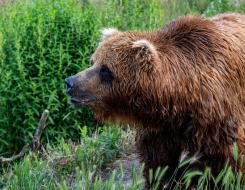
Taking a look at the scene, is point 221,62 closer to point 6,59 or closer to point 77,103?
point 77,103

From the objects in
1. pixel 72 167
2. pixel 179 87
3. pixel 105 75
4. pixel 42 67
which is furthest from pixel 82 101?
pixel 42 67

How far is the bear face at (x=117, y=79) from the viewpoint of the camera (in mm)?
5047

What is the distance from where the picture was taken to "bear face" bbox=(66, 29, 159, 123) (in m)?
5.05

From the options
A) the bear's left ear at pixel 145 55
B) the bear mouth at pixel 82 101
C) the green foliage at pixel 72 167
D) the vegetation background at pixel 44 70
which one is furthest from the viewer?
the vegetation background at pixel 44 70

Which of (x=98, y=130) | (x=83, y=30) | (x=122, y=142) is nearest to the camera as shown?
(x=122, y=142)

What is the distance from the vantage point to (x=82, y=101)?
5.18 m

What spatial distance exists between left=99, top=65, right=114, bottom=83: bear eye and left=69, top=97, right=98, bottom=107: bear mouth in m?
0.16

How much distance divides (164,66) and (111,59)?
0.41m

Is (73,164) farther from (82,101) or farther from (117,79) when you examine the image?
(117,79)

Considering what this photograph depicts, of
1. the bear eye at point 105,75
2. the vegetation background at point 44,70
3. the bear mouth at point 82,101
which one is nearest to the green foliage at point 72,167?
the vegetation background at point 44,70

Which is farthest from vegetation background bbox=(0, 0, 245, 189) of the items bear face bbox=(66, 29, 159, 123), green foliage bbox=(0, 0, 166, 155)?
bear face bbox=(66, 29, 159, 123)

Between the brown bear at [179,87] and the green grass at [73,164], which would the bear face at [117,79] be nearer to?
the brown bear at [179,87]

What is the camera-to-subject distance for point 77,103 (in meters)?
5.18

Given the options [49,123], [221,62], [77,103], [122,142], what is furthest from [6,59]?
[221,62]
